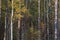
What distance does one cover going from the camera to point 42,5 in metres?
13.8

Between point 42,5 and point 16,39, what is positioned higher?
point 42,5

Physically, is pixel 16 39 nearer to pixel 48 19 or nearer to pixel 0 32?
pixel 0 32

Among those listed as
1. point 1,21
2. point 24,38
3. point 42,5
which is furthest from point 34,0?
point 1,21

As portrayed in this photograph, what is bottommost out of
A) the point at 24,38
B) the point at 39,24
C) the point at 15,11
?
the point at 24,38

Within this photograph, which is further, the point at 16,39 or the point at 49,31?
the point at 49,31

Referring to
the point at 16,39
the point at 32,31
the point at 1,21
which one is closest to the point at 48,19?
the point at 32,31

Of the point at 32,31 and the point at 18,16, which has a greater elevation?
the point at 18,16

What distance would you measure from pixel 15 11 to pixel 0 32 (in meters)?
1.30

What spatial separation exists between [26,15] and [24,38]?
1303 mm

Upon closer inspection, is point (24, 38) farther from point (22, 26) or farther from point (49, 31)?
point (49, 31)

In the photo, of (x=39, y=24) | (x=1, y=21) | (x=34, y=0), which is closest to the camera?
(x=1, y=21)

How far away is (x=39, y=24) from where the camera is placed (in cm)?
1241

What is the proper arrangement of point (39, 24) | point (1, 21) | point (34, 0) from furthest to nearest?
1. point (34, 0)
2. point (39, 24)
3. point (1, 21)

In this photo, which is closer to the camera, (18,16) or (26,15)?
(18,16)
